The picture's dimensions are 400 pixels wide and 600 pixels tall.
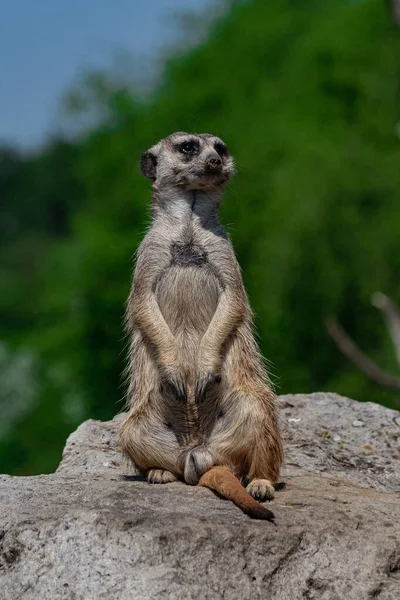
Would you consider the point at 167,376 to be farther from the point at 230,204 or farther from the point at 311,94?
the point at 311,94

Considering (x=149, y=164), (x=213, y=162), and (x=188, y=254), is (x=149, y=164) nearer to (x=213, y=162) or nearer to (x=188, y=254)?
(x=213, y=162)

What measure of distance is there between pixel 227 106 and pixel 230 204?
7.82 m

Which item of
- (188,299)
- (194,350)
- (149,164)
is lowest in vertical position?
(194,350)

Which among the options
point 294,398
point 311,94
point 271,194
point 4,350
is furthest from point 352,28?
point 294,398

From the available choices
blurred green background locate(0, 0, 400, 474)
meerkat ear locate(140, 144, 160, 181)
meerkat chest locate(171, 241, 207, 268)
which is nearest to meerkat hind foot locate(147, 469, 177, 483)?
meerkat chest locate(171, 241, 207, 268)

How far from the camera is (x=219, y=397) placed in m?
6.49

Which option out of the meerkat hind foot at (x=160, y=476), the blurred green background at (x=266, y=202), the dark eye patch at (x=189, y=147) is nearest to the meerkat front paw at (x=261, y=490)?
the meerkat hind foot at (x=160, y=476)

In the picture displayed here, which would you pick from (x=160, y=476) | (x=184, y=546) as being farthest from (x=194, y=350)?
(x=184, y=546)

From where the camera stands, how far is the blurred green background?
25.7 meters

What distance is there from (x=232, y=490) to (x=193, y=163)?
6.53 feet

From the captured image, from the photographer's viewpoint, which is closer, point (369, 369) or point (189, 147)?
point (189, 147)

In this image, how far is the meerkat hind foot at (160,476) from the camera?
251 inches

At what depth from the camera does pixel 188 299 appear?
664 centimetres

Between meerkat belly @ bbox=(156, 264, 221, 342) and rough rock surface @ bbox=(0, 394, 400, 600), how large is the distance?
38.8 inches
